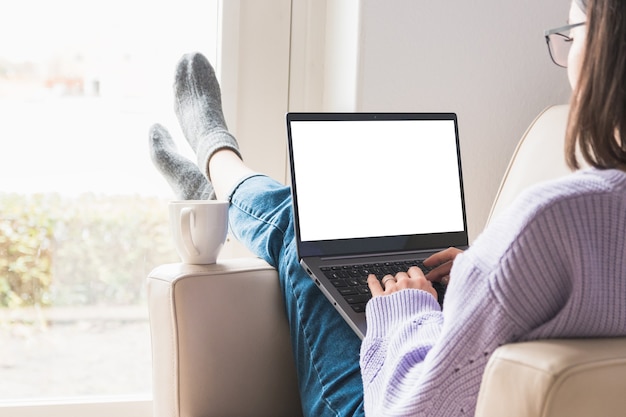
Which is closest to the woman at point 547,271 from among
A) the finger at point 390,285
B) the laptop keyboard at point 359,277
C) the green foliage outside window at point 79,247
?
the finger at point 390,285

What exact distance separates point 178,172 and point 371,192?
495 millimetres

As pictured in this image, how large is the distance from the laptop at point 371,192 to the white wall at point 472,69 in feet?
0.91

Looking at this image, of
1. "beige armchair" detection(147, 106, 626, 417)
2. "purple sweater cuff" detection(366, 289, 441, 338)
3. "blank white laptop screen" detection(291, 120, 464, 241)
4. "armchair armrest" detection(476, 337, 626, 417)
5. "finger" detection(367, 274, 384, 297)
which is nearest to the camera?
"armchair armrest" detection(476, 337, 626, 417)

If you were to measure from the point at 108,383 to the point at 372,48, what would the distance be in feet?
2.88

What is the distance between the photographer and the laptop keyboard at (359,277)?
106 cm

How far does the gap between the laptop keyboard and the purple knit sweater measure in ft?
1.15

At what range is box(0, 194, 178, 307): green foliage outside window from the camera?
1.59 m

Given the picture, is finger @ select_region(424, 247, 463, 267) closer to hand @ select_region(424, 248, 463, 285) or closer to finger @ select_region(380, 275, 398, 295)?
hand @ select_region(424, 248, 463, 285)

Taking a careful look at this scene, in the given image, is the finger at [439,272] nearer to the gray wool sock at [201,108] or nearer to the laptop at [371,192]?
the laptop at [371,192]

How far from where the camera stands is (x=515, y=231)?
2.08 feet

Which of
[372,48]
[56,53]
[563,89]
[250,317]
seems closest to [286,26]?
[372,48]

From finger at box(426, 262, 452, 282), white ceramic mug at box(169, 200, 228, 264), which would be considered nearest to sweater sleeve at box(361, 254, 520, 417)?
finger at box(426, 262, 452, 282)

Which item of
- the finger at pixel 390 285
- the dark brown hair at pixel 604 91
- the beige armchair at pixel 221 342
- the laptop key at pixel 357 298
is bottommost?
the beige armchair at pixel 221 342

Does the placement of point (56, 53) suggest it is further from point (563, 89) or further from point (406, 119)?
point (563, 89)
